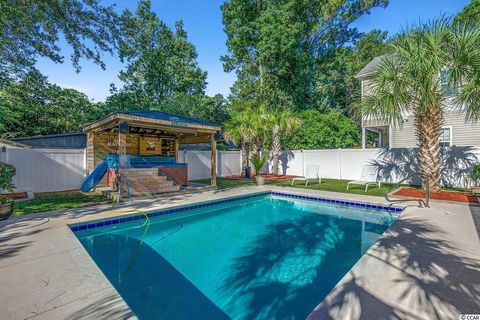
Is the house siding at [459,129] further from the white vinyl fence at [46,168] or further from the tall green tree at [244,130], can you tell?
the white vinyl fence at [46,168]

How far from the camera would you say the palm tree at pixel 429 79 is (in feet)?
24.1

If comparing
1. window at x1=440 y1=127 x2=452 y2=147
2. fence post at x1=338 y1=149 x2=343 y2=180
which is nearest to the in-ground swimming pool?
fence post at x1=338 y1=149 x2=343 y2=180

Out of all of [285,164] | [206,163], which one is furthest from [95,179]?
[285,164]

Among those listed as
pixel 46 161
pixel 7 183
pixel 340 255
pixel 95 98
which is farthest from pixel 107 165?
pixel 95 98

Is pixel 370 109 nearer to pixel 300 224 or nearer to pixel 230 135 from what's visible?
pixel 300 224

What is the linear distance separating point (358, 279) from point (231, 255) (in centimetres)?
255

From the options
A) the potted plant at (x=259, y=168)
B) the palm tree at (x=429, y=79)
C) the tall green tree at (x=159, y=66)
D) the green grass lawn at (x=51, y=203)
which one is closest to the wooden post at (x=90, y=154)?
the green grass lawn at (x=51, y=203)

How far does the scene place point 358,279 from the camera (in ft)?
10.2

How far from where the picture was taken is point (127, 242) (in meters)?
5.73

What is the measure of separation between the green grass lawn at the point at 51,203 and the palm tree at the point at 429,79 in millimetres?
10504

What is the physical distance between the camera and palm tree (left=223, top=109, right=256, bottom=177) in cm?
1442

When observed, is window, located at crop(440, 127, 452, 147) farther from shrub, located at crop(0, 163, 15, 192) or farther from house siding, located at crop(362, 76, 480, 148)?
shrub, located at crop(0, 163, 15, 192)

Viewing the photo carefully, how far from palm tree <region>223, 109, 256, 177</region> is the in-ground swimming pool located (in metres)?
6.76

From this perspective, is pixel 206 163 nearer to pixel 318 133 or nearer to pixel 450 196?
pixel 318 133
